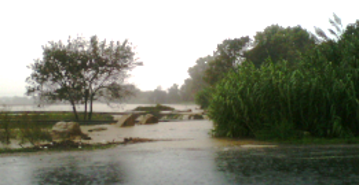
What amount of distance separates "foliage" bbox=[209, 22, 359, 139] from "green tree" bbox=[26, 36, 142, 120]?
13.8 metres

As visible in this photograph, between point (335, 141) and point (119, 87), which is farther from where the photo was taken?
point (119, 87)

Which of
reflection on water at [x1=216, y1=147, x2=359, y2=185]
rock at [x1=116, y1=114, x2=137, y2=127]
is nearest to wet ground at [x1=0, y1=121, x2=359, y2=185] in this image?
reflection on water at [x1=216, y1=147, x2=359, y2=185]

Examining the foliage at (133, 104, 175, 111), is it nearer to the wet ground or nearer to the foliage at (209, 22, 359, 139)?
the foliage at (209, 22, 359, 139)

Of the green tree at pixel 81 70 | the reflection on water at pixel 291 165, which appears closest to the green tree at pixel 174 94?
the green tree at pixel 81 70

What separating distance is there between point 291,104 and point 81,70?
1755cm

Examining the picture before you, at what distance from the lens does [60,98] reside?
89.8 feet

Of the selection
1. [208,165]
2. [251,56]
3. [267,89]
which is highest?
[251,56]

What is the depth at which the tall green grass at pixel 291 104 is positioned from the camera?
14.0 metres

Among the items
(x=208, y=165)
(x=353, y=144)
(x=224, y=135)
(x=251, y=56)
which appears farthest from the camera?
(x=251, y=56)

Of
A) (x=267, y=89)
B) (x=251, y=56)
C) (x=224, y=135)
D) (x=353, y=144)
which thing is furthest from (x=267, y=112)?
(x=251, y=56)

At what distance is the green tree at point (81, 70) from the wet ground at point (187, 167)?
1715cm

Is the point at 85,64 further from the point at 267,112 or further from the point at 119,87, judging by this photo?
the point at 267,112

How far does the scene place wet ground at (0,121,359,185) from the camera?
6.87 meters

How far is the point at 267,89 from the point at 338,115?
291 cm
